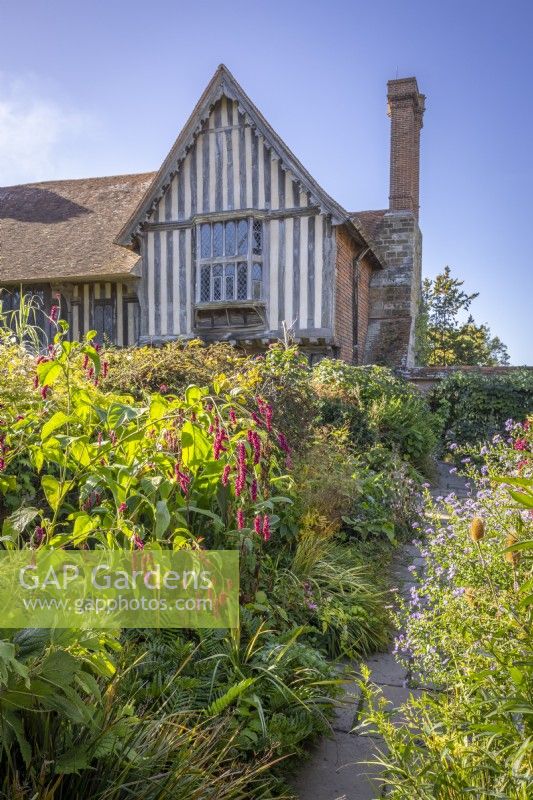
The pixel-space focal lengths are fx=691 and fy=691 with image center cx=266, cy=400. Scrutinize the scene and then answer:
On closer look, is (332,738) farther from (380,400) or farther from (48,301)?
(48,301)

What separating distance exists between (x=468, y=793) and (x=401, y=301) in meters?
13.7

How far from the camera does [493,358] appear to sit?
26.1 m

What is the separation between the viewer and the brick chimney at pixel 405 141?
1467cm

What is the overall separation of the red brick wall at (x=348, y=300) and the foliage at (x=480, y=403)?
2.04 m

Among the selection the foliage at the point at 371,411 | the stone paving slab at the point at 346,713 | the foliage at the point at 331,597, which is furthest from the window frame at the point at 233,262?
the stone paving slab at the point at 346,713

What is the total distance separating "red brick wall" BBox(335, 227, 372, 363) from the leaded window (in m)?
1.39

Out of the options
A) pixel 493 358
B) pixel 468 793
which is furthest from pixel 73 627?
pixel 493 358

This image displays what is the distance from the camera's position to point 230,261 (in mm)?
12281

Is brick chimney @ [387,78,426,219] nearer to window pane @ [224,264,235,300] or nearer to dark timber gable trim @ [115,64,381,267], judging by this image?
dark timber gable trim @ [115,64,381,267]

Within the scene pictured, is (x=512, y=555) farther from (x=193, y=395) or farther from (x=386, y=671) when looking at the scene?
(x=386, y=671)

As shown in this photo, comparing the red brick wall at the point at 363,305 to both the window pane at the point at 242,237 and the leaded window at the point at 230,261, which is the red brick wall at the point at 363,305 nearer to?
A: the leaded window at the point at 230,261

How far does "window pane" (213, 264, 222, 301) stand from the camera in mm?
12422

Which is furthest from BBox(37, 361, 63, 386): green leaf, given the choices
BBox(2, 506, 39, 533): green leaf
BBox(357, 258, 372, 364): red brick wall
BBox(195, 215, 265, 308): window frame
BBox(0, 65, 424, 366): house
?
BBox(357, 258, 372, 364): red brick wall

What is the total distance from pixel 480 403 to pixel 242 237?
504 centimetres
